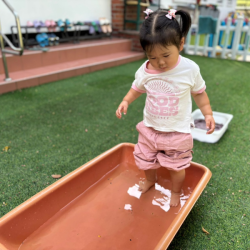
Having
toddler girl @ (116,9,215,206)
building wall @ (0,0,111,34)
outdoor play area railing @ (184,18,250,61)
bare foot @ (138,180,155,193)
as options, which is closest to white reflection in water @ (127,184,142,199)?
bare foot @ (138,180,155,193)

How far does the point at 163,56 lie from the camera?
1170 millimetres

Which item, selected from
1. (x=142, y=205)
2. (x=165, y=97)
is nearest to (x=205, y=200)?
(x=142, y=205)

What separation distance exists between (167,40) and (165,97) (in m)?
0.32

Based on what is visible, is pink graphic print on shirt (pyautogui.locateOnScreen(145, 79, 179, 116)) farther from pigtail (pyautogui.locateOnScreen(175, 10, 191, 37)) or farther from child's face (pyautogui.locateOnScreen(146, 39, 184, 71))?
pigtail (pyautogui.locateOnScreen(175, 10, 191, 37))

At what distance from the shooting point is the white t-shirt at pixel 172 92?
129 centimetres

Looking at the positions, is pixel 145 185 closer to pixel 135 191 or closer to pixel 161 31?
pixel 135 191

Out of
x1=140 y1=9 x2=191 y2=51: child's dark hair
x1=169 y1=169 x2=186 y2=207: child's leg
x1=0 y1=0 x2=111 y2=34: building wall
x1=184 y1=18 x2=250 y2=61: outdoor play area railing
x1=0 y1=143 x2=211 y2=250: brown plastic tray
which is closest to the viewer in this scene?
x1=140 y1=9 x2=191 y2=51: child's dark hair

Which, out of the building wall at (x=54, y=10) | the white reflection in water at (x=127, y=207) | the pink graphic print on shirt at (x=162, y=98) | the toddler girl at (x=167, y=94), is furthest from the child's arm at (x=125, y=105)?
the building wall at (x=54, y=10)

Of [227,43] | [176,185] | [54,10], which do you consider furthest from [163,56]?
[227,43]

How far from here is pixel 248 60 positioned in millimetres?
5941

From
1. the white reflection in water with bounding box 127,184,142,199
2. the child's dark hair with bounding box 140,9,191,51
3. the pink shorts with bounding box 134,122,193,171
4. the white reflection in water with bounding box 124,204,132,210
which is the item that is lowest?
the white reflection in water with bounding box 127,184,142,199

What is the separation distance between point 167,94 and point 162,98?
3 centimetres

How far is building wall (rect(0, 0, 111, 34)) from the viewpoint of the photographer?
4090 millimetres

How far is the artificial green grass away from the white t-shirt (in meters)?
0.54
